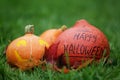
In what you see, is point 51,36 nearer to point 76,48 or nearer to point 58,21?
point 76,48

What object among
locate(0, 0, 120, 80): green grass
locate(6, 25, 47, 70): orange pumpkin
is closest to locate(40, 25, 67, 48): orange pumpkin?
locate(6, 25, 47, 70): orange pumpkin

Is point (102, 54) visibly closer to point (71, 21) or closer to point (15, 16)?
point (71, 21)

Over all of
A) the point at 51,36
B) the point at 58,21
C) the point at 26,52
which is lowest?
the point at 26,52

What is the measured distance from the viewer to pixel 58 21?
6.83 metres

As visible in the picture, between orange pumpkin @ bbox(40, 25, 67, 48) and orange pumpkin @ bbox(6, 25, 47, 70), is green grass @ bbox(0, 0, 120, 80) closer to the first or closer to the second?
orange pumpkin @ bbox(6, 25, 47, 70)

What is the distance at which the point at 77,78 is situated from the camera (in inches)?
120

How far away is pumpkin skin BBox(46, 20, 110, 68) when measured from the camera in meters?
→ 3.40

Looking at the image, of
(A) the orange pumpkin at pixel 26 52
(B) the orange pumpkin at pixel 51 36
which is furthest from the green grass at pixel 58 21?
(B) the orange pumpkin at pixel 51 36

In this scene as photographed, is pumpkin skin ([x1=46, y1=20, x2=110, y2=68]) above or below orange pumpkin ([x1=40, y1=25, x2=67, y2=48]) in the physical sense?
below

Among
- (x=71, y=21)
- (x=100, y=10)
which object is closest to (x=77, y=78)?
(x=71, y=21)

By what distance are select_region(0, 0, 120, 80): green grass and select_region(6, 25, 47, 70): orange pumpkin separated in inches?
2.3

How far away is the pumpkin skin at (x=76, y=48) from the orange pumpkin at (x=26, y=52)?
0.29 feet

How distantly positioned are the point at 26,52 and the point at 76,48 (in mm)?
390

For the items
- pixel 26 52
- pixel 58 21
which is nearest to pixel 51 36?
pixel 26 52
